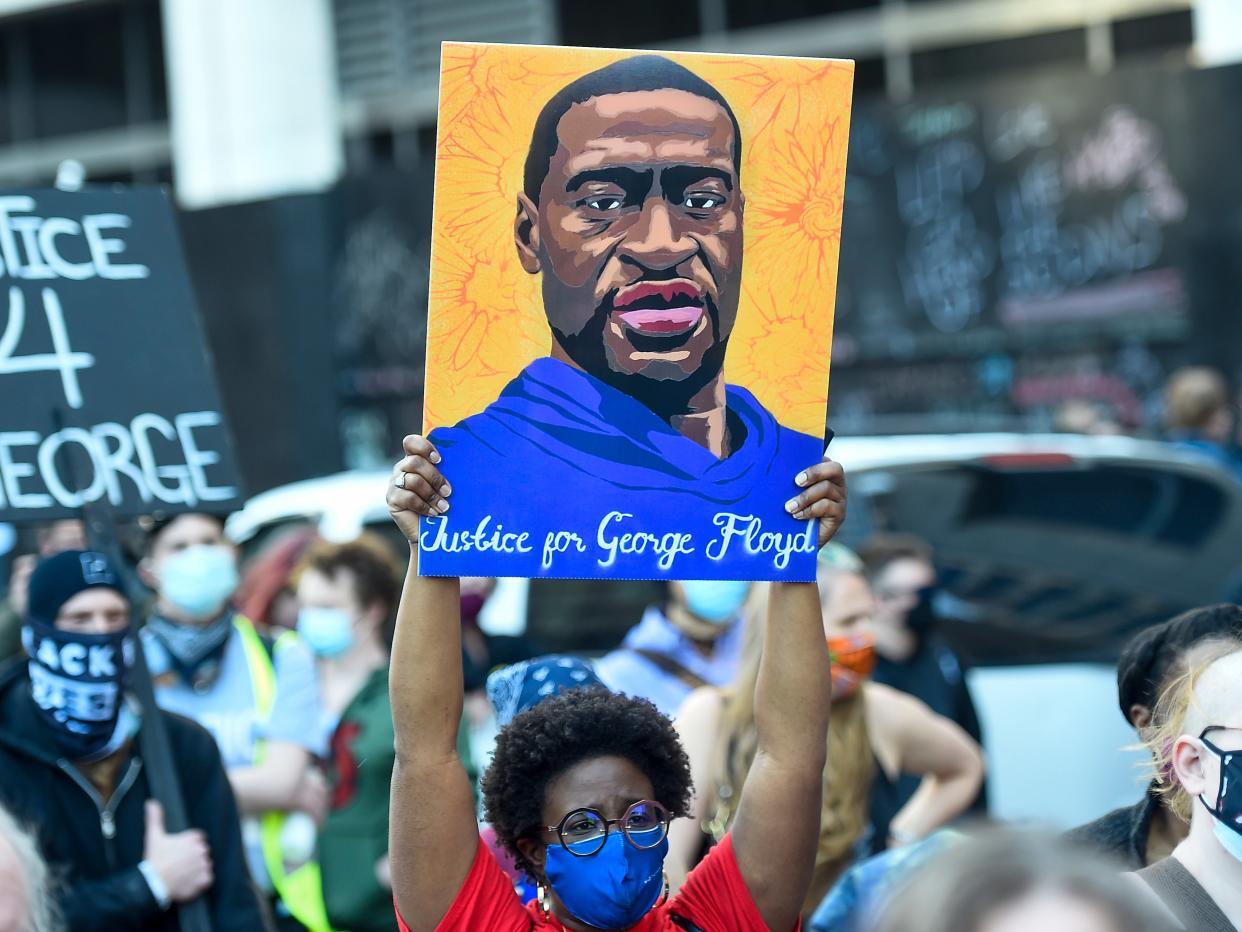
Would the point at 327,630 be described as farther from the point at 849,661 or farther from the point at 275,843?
the point at 849,661

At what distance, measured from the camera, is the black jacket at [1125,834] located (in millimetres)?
3287

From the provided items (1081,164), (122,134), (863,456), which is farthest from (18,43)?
(863,456)

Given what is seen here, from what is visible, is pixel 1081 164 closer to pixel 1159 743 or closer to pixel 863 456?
pixel 863 456

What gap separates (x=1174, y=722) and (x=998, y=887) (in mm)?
1383

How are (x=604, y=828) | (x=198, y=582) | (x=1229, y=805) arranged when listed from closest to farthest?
(x=1229, y=805)
(x=604, y=828)
(x=198, y=582)

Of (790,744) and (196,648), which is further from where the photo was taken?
(196,648)

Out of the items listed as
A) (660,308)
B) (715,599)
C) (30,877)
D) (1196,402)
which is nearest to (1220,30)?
(1196,402)

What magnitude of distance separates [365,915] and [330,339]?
948cm

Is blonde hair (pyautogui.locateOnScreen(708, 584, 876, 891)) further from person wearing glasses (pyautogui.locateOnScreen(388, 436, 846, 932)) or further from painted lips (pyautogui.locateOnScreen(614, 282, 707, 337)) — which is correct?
painted lips (pyautogui.locateOnScreen(614, 282, 707, 337))

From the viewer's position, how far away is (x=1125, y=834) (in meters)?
3.36

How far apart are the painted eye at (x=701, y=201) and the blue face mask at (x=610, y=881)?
105 cm

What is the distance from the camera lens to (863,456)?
21.8ft

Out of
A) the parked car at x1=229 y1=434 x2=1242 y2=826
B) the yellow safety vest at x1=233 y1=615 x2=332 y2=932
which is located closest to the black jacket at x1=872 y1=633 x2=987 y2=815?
the parked car at x1=229 y1=434 x2=1242 y2=826

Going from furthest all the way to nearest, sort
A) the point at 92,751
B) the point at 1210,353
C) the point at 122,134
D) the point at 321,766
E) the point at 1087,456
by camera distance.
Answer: the point at 122,134 < the point at 1210,353 < the point at 1087,456 < the point at 321,766 < the point at 92,751
